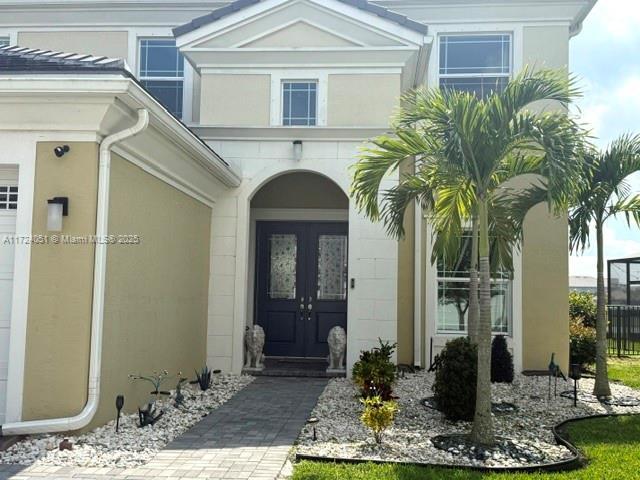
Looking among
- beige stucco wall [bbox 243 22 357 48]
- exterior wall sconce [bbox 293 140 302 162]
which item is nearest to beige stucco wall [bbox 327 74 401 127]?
exterior wall sconce [bbox 293 140 302 162]

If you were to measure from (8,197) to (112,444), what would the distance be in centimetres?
304

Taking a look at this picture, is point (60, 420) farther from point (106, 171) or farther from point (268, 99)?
point (268, 99)

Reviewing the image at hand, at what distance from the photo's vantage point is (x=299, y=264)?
42.1ft

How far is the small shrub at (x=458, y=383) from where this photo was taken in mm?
7309

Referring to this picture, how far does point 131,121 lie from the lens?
682 centimetres

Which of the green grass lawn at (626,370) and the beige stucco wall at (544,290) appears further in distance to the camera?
the beige stucco wall at (544,290)

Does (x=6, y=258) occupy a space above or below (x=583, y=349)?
above

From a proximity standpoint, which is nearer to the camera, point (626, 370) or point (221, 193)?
point (221, 193)

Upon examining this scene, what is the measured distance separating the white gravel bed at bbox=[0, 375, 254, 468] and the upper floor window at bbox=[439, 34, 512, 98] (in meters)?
8.24

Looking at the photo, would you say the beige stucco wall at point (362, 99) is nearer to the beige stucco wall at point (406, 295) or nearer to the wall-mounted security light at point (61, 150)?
the beige stucco wall at point (406, 295)

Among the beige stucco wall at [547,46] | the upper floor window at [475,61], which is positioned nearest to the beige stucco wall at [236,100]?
the upper floor window at [475,61]

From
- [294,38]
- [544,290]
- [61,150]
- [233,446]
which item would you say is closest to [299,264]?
[294,38]

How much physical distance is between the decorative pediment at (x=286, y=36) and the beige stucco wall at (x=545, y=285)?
372 centimetres

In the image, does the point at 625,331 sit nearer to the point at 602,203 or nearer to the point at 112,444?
the point at 602,203
